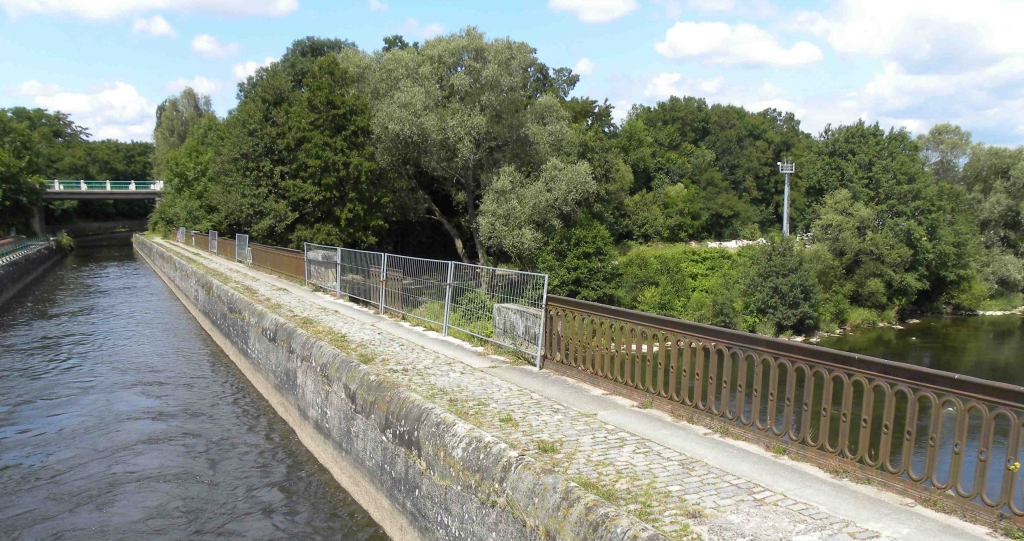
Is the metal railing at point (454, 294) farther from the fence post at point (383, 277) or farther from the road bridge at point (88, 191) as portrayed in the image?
the road bridge at point (88, 191)

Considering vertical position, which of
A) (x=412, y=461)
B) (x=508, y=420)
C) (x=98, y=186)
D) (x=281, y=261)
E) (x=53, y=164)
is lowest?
(x=412, y=461)

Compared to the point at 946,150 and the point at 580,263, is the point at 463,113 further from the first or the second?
the point at 946,150

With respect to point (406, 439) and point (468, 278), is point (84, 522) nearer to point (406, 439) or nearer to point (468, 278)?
point (406, 439)

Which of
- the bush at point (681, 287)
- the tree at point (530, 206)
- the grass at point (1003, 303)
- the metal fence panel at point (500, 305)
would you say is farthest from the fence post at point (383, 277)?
the grass at point (1003, 303)

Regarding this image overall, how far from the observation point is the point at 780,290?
2805 centimetres

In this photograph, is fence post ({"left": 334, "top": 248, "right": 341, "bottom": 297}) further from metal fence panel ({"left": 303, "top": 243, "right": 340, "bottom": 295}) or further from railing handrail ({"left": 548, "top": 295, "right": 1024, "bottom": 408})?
railing handrail ({"left": 548, "top": 295, "right": 1024, "bottom": 408})

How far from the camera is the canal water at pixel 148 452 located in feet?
25.3

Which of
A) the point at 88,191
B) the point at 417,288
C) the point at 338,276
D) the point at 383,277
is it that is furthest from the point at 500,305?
the point at 88,191

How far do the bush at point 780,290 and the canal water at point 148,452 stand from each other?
68.9 feet

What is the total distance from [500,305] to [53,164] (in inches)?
3192

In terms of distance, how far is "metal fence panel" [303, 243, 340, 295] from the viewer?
1662 centimetres

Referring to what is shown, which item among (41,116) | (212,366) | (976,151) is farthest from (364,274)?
(41,116)

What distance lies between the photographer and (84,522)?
7688mm

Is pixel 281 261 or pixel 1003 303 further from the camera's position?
pixel 1003 303
